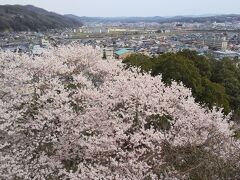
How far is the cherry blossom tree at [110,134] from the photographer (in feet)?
33.4

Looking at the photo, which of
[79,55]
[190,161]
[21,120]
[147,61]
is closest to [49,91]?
[21,120]

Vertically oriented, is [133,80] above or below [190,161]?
above

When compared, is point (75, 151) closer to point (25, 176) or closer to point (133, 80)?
point (25, 176)

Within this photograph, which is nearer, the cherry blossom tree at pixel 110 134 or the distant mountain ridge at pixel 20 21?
the cherry blossom tree at pixel 110 134

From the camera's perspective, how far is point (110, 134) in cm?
1157

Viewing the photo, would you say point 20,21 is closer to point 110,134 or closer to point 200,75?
point 200,75

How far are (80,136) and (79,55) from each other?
359 inches

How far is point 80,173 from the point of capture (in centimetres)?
1013

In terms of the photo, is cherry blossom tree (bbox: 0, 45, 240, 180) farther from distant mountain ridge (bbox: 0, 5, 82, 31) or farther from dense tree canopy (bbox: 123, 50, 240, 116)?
distant mountain ridge (bbox: 0, 5, 82, 31)

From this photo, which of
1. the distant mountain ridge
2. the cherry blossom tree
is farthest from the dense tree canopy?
the distant mountain ridge

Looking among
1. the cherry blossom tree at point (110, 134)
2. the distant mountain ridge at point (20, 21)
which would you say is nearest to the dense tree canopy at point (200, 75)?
the cherry blossom tree at point (110, 134)

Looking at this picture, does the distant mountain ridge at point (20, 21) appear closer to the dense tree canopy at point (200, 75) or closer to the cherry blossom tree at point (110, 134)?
the dense tree canopy at point (200, 75)

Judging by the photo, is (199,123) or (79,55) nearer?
(199,123)

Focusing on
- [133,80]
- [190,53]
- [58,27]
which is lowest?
[58,27]
